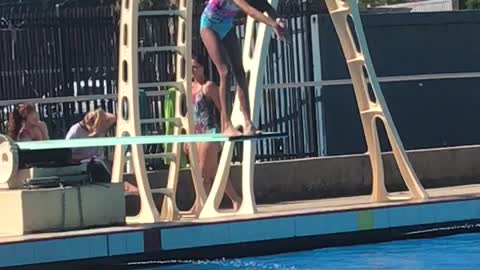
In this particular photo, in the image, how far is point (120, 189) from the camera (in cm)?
1036

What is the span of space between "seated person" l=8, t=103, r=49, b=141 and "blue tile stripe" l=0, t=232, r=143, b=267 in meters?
2.60

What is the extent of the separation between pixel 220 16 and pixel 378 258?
2.56 meters

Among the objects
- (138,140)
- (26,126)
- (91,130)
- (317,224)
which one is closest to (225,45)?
(138,140)

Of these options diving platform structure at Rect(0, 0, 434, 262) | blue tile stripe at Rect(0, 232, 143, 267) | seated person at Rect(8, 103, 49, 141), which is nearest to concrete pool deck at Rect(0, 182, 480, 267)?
blue tile stripe at Rect(0, 232, 143, 267)

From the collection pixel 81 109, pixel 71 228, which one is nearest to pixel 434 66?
pixel 81 109

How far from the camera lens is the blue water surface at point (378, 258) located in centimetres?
998

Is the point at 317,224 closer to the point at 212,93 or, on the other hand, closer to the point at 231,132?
the point at 231,132

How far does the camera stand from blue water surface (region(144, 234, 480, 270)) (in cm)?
998

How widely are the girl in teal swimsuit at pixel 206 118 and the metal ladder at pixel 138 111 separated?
1.02ft

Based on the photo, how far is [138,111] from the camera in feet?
36.1

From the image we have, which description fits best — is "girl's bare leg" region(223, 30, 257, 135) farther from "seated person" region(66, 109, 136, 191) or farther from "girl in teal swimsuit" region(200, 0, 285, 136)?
"seated person" region(66, 109, 136, 191)

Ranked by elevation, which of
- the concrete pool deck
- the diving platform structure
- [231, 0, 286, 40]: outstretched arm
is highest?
[231, 0, 286, 40]: outstretched arm

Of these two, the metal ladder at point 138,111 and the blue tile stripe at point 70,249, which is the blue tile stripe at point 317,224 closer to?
the blue tile stripe at point 70,249

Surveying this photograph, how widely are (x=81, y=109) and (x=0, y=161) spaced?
3.71 meters
